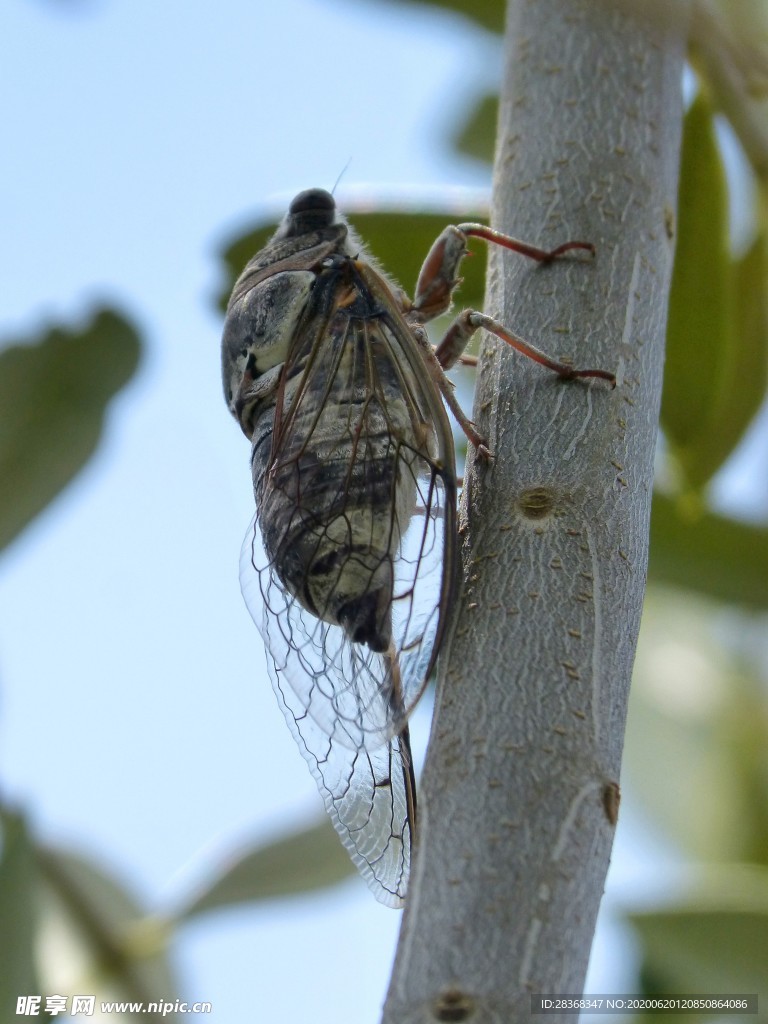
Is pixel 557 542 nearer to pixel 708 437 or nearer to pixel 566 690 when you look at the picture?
pixel 566 690

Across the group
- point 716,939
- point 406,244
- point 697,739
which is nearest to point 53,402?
point 406,244

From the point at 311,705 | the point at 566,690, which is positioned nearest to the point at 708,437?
the point at 311,705

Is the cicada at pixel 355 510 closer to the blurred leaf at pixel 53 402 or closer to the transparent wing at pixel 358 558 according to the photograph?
the transparent wing at pixel 358 558

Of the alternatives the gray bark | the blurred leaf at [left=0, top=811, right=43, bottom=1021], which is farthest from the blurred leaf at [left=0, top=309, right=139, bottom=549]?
the gray bark

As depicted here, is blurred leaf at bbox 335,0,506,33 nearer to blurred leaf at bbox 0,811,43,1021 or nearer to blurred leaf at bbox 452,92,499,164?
blurred leaf at bbox 452,92,499,164

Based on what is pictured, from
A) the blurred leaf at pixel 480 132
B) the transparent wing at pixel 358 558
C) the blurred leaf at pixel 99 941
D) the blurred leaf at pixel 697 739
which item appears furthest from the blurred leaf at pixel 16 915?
the blurred leaf at pixel 480 132
